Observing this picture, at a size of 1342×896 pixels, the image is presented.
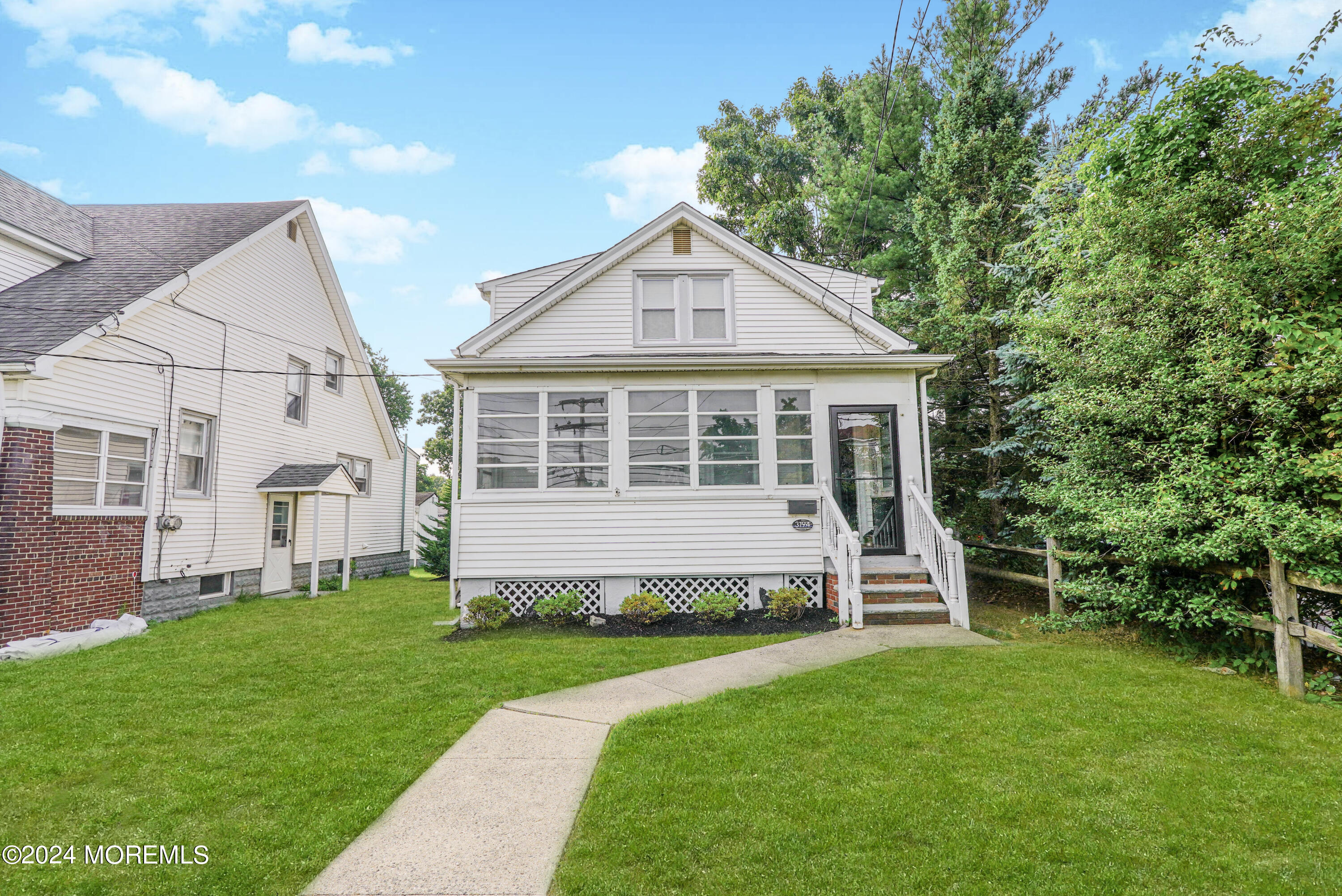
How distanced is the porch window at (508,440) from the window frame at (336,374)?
6.99m

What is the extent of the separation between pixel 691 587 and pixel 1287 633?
6.36 meters

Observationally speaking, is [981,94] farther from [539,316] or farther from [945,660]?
[945,660]

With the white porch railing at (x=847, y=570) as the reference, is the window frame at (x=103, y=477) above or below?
above

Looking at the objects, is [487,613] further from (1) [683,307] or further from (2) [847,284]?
(2) [847,284]

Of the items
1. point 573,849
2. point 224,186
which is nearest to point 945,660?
point 573,849

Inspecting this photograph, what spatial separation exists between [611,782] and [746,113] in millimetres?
24243

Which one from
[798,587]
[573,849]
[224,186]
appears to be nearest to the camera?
[573,849]

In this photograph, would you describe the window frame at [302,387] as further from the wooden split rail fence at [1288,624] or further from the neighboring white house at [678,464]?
the wooden split rail fence at [1288,624]

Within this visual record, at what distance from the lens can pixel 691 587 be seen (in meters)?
9.35

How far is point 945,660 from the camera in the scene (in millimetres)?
6254

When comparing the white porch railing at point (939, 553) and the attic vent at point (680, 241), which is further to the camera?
the attic vent at point (680, 241)

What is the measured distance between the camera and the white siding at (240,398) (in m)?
9.34

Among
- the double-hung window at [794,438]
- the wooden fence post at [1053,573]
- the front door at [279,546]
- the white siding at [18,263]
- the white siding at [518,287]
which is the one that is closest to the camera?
Answer: the wooden fence post at [1053,573]

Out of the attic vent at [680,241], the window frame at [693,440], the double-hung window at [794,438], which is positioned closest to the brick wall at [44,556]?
the window frame at [693,440]
